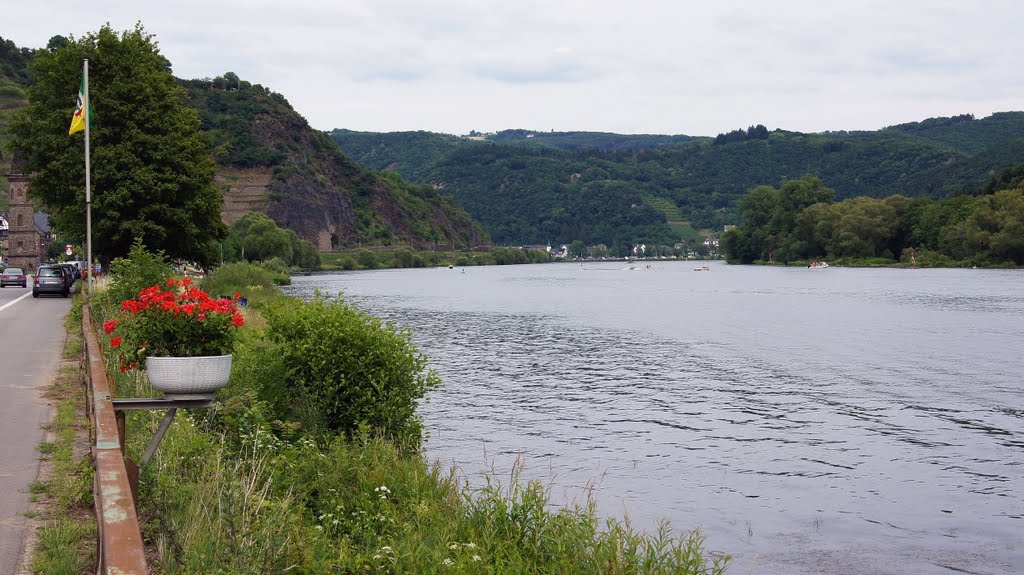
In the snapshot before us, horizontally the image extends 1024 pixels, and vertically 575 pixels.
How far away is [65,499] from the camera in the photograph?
363 inches

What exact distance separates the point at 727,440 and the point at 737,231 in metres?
166

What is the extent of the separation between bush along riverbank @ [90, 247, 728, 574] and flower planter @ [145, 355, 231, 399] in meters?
0.80

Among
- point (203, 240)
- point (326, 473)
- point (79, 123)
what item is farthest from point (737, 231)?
point (326, 473)

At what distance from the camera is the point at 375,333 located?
51.4 feet

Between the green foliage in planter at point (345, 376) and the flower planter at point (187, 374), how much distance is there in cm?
535

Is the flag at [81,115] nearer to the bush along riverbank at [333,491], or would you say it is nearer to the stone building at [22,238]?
the bush along riverbank at [333,491]

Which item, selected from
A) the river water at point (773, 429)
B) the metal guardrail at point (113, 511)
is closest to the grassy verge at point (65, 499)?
the metal guardrail at point (113, 511)

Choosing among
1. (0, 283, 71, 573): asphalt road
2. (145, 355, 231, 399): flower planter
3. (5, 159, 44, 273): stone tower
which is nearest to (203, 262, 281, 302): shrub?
(0, 283, 71, 573): asphalt road

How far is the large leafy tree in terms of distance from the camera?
42.6 metres

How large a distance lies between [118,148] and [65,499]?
1430 inches

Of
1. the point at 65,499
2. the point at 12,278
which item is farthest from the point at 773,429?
the point at 12,278

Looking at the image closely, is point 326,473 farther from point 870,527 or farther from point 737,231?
point 737,231

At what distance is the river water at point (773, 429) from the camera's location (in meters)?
14.6

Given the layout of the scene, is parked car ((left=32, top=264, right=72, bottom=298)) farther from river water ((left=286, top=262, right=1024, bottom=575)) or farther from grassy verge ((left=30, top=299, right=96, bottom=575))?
Answer: grassy verge ((left=30, top=299, right=96, bottom=575))
